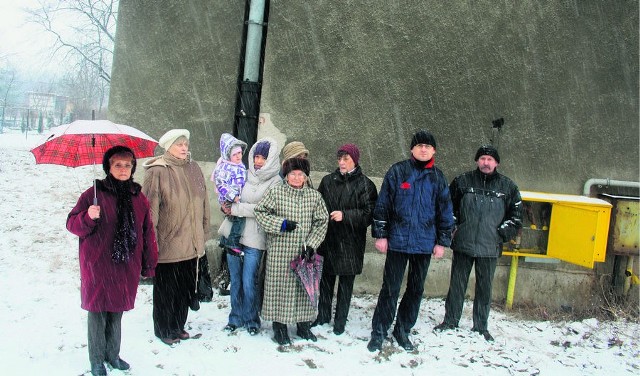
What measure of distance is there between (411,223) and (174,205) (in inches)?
77.1

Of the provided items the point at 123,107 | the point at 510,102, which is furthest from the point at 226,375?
the point at 510,102

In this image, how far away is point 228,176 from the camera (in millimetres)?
4156

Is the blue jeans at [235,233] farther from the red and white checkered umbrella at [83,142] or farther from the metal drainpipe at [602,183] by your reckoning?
the metal drainpipe at [602,183]

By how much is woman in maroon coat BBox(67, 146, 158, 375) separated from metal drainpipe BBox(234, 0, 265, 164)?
2207 mm

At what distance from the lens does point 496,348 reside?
4.35 meters

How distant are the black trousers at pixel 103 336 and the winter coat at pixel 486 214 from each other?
3072mm

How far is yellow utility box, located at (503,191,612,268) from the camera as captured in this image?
4.86 meters

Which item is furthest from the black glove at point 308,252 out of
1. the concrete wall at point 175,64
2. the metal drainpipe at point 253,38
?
the metal drainpipe at point 253,38

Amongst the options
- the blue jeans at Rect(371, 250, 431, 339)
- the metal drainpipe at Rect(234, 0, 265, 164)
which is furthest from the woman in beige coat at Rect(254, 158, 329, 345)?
the metal drainpipe at Rect(234, 0, 265, 164)

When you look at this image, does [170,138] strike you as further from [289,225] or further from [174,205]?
[289,225]

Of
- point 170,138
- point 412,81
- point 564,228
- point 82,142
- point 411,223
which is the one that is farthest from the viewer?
point 412,81

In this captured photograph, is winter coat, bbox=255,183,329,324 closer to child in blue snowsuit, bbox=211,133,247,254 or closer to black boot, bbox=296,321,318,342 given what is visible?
black boot, bbox=296,321,318,342

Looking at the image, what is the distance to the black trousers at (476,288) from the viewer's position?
4.59 metres

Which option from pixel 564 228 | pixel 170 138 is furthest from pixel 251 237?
pixel 564 228
